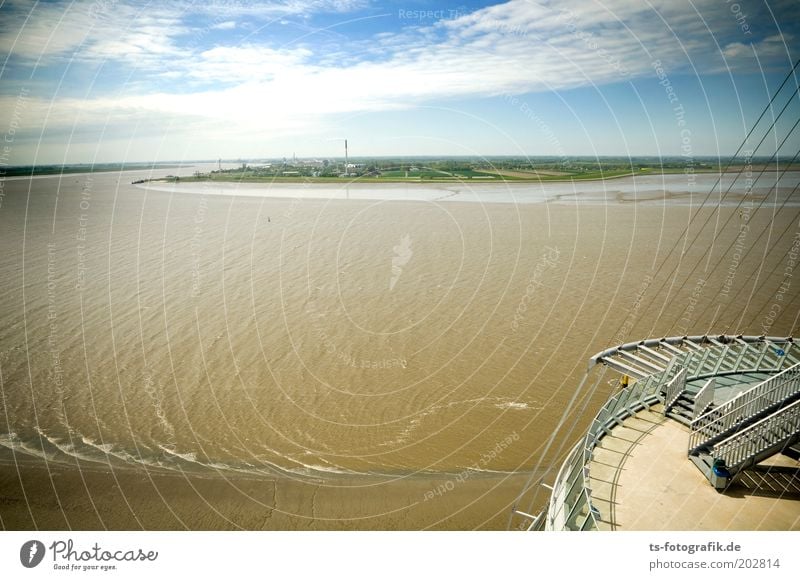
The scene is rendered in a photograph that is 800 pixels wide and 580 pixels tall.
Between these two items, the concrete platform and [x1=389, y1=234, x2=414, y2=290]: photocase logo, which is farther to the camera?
[x1=389, y1=234, x2=414, y2=290]: photocase logo

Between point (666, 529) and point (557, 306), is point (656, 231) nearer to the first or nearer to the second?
point (557, 306)

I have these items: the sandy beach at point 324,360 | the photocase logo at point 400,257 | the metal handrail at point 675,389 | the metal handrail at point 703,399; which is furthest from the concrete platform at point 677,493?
the photocase logo at point 400,257

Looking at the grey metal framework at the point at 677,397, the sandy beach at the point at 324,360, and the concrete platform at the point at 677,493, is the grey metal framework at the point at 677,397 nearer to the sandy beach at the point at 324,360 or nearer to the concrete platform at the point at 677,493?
the concrete platform at the point at 677,493

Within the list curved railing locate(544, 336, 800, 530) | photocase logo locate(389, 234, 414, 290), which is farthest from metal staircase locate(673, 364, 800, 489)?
photocase logo locate(389, 234, 414, 290)

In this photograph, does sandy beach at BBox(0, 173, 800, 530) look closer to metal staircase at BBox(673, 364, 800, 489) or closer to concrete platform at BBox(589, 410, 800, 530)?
concrete platform at BBox(589, 410, 800, 530)
